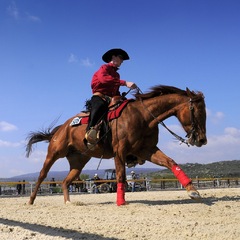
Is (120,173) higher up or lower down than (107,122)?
lower down

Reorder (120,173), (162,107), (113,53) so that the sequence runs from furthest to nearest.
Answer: (113,53)
(162,107)
(120,173)

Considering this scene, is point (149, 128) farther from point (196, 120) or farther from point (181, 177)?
point (181, 177)

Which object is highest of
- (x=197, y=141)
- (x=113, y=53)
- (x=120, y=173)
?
(x=113, y=53)

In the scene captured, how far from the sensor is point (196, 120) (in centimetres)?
857

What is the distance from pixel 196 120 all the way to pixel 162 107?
3.07 ft

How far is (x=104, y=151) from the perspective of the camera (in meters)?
9.63

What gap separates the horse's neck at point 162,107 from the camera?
902 centimetres

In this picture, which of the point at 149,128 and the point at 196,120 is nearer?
the point at 196,120

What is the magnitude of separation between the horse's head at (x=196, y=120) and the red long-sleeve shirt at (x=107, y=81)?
1629mm

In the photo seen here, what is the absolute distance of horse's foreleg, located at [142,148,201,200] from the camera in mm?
7977

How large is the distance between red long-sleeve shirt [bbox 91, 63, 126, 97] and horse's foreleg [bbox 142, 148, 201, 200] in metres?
1.77

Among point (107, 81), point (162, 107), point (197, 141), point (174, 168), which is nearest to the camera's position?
point (174, 168)

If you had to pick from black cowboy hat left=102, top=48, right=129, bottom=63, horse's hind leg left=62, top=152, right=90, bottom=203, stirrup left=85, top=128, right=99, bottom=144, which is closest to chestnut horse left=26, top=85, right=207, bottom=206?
stirrup left=85, top=128, right=99, bottom=144

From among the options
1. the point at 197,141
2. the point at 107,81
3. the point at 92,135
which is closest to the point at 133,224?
the point at 197,141
